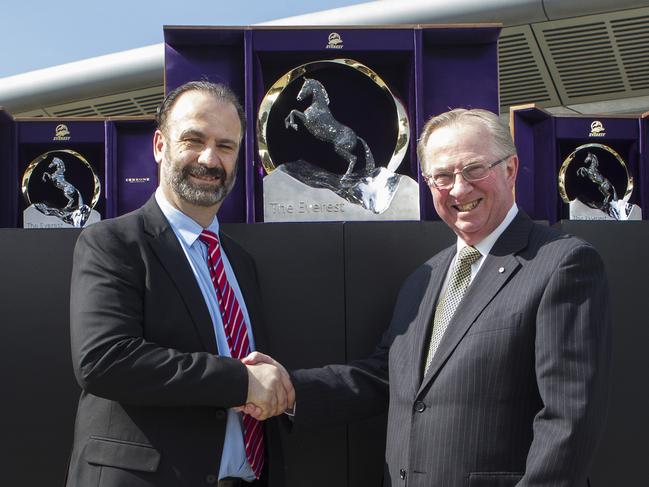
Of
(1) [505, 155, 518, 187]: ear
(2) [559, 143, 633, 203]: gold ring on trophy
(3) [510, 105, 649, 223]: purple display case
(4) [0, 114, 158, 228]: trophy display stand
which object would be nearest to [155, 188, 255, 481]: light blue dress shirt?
(4) [0, 114, 158, 228]: trophy display stand

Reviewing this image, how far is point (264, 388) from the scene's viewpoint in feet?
6.38

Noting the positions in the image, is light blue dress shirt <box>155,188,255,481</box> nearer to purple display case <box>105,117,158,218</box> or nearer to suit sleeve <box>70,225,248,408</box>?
suit sleeve <box>70,225,248,408</box>

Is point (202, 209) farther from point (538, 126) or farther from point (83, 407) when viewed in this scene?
point (538, 126)

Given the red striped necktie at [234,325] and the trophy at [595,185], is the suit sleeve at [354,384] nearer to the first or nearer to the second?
the red striped necktie at [234,325]

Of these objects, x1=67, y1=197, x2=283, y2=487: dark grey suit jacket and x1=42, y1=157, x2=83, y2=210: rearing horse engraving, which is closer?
x1=67, y1=197, x2=283, y2=487: dark grey suit jacket

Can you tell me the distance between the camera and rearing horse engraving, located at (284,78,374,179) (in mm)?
2486

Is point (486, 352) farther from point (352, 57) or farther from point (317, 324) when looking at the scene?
point (352, 57)

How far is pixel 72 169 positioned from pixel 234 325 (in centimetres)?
92

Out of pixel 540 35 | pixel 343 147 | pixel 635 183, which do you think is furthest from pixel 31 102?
pixel 635 183

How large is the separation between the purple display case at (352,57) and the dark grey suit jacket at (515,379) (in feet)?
2.02

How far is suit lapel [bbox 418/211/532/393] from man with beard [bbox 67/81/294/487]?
42cm

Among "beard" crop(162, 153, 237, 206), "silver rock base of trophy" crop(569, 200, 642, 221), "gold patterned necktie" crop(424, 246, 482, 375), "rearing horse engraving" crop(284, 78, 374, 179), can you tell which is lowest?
"gold patterned necktie" crop(424, 246, 482, 375)

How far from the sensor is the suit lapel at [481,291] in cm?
189

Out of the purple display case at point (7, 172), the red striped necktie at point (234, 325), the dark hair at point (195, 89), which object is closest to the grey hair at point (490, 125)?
the dark hair at point (195, 89)
